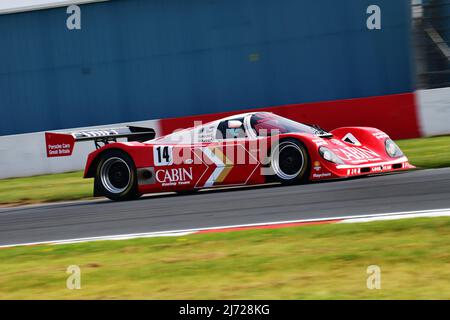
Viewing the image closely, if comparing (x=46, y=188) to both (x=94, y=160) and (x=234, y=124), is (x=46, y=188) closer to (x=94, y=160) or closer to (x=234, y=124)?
(x=94, y=160)

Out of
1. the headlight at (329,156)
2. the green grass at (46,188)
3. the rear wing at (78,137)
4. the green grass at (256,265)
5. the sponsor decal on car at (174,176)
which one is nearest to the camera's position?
the green grass at (256,265)

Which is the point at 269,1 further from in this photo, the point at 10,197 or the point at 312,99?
the point at 10,197

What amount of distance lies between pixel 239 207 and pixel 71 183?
693 centimetres

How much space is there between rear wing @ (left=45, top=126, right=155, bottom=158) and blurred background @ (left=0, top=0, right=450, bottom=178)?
5202 millimetres

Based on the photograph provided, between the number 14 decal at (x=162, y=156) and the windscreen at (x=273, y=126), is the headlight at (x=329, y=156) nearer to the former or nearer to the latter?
the windscreen at (x=273, y=126)

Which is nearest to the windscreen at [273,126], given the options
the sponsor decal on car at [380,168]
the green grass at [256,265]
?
the sponsor decal on car at [380,168]

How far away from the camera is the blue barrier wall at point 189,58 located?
20.3 meters

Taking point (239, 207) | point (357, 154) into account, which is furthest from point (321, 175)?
point (239, 207)

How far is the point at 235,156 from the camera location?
11195 mm

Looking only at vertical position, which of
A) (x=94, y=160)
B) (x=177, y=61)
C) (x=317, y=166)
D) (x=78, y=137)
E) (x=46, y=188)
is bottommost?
(x=46, y=188)

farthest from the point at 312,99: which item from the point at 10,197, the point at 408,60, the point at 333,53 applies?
the point at 10,197

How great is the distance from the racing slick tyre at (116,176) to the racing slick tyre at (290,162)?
7.37ft

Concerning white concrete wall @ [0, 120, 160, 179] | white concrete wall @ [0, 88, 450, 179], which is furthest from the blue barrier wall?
white concrete wall @ [0, 88, 450, 179]

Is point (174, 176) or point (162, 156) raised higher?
point (162, 156)
